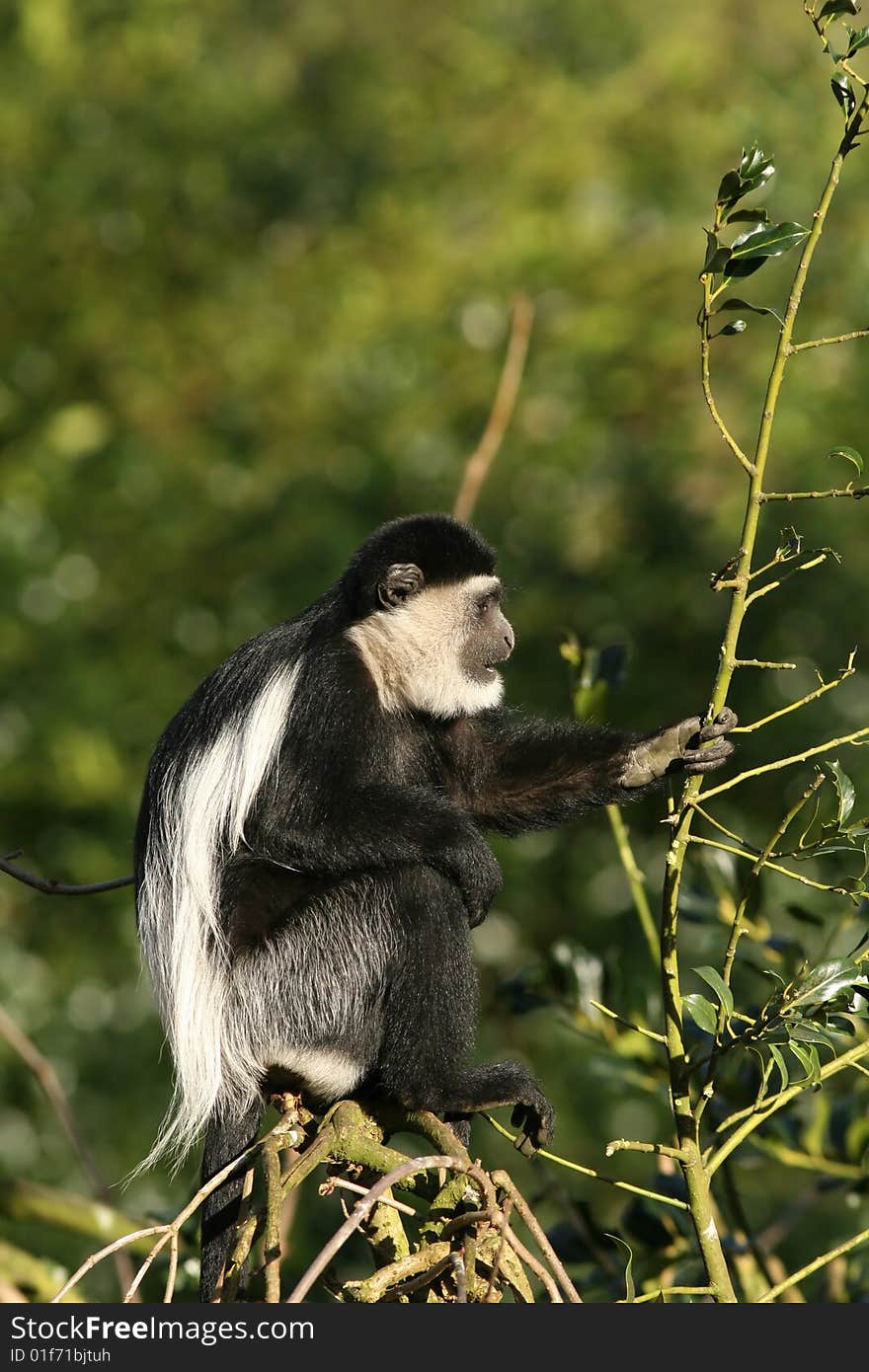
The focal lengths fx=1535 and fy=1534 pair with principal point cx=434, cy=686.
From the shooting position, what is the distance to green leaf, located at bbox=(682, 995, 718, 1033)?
1.63m

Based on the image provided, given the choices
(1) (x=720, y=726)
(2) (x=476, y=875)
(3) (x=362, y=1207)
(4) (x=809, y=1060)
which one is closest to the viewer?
(3) (x=362, y=1207)

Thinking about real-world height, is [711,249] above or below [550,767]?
above

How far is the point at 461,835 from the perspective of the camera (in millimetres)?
2414

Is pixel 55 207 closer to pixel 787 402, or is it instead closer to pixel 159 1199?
pixel 787 402

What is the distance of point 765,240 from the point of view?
1.64 metres

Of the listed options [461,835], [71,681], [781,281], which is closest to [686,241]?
[781,281]

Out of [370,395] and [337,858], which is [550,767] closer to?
[337,858]

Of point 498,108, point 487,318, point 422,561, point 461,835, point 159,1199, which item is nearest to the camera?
point 461,835

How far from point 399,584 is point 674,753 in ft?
1.96

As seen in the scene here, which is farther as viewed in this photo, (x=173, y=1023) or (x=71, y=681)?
(x=71, y=681)

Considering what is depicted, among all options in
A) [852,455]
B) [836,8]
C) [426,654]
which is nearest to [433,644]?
[426,654]

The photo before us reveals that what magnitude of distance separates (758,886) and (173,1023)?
1.02 metres

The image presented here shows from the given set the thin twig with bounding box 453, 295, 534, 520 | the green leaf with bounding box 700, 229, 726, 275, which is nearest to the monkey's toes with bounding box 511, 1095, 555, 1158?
the thin twig with bounding box 453, 295, 534, 520

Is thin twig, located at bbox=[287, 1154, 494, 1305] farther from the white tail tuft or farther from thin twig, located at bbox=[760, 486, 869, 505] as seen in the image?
the white tail tuft
